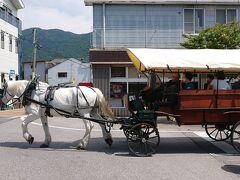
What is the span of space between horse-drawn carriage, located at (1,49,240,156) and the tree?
27.9ft

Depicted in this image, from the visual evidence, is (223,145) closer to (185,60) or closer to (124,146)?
(124,146)

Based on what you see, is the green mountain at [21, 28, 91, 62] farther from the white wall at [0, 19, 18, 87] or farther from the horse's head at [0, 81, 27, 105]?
the horse's head at [0, 81, 27, 105]

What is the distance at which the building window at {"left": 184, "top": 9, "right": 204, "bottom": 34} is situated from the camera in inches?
974

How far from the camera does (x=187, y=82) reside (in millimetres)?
11797

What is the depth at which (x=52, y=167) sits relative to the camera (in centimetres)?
923

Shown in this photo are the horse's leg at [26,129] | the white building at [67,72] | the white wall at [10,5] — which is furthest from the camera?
the white building at [67,72]

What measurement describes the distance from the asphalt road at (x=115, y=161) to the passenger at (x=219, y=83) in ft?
5.47

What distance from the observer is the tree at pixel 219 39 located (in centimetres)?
1992

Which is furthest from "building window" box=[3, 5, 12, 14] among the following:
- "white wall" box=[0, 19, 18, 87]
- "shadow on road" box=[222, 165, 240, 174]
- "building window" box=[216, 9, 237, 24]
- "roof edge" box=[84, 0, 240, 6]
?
"shadow on road" box=[222, 165, 240, 174]

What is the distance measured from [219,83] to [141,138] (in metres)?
2.51

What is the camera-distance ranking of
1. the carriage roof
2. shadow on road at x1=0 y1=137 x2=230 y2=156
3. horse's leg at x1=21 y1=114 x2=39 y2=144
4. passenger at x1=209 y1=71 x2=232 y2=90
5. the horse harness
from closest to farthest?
1. the carriage roof
2. passenger at x1=209 y1=71 x2=232 y2=90
3. shadow on road at x1=0 y1=137 x2=230 y2=156
4. horse's leg at x1=21 y1=114 x2=39 y2=144
5. the horse harness

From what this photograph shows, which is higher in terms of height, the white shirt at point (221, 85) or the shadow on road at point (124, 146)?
the white shirt at point (221, 85)

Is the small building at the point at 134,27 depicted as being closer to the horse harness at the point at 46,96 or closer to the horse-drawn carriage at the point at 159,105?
the horse harness at the point at 46,96

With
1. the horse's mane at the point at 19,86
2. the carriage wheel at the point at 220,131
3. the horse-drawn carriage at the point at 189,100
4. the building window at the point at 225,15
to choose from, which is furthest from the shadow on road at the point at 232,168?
the building window at the point at 225,15
